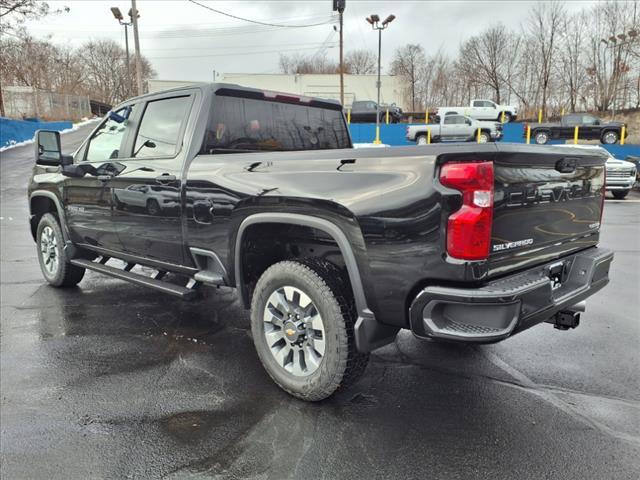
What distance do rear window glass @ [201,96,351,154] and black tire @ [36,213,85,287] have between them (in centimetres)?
260

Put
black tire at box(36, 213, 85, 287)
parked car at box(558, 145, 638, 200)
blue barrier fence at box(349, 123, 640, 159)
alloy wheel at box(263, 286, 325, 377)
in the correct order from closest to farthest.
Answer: alloy wheel at box(263, 286, 325, 377)
black tire at box(36, 213, 85, 287)
parked car at box(558, 145, 638, 200)
blue barrier fence at box(349, 123, 640, 159)

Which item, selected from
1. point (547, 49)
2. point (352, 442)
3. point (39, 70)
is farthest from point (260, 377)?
point (39, 70)

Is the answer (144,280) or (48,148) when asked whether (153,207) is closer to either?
(144,280)

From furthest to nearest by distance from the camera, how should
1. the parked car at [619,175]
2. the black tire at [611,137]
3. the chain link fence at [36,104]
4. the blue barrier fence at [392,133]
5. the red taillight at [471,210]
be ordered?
the chain link fence at [36,104]
the blue barrier fence at [392,133]
the black tire at [611,137]
the parked car at [619,175]
the red taillight at [471,210]

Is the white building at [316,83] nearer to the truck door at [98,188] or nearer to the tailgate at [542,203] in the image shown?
the truck door at [98,188]

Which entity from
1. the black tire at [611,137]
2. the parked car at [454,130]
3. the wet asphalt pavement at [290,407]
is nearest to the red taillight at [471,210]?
the wet asphalt pavement at [290,407]

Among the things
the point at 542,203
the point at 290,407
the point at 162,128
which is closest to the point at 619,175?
the point at 542,203

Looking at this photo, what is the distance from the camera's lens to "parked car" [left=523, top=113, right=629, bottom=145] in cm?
2591

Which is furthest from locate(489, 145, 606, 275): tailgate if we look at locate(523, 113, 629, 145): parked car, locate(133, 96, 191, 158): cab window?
locate(523, 113, 629, 145): parked car

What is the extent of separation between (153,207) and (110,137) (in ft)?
4.09

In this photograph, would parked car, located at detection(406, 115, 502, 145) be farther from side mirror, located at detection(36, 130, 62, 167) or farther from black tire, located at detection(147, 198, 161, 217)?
black tire, located at detection(147, 198, 161, 217)

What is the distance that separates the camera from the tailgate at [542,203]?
2393 millimetres

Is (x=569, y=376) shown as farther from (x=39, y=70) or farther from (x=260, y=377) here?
(x=39, y=70)

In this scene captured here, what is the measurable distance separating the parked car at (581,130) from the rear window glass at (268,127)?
25302mm
